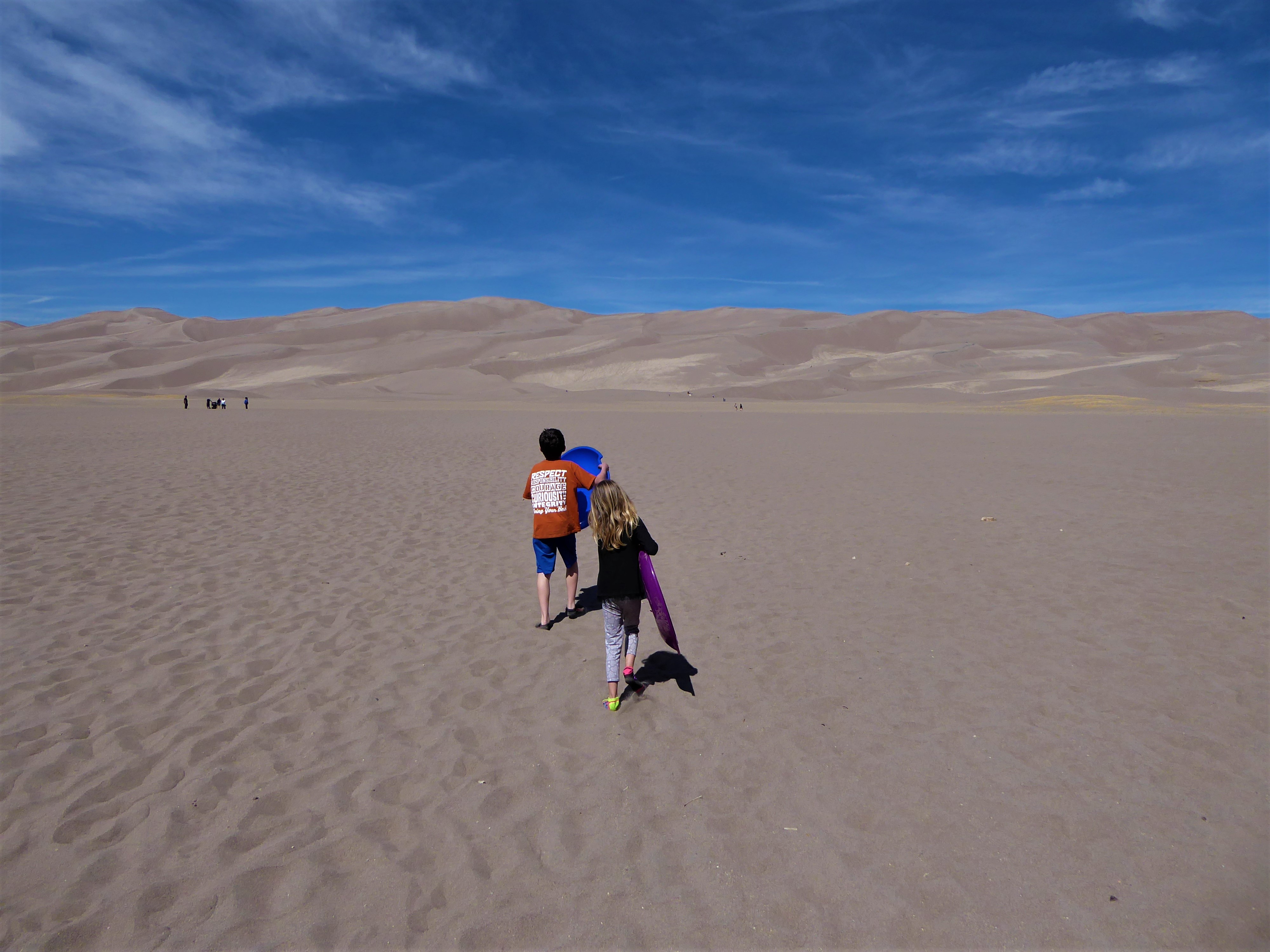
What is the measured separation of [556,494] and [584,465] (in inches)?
15.5

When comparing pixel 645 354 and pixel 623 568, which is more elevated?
pixel 645 354

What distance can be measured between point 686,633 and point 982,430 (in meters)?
25.8

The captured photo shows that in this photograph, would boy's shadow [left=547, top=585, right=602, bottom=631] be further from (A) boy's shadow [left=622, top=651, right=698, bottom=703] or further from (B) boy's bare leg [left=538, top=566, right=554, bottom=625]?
(A) boy's shadow [left=622, top=651, right=698, bottom=703]

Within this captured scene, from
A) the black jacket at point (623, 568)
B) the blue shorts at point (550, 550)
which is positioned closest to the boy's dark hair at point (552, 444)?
the blue shorts at point (550, 550)

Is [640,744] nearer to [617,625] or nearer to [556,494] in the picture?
[617,625]

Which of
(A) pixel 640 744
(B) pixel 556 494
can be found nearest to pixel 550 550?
(B) pixel 556 494

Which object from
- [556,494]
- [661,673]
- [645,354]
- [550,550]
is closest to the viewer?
[661,673]

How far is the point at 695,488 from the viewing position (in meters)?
13.8

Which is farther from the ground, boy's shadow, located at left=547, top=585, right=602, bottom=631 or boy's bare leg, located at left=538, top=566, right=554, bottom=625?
boy's bare leg, located at left=538, top=566, right=554, bottom=625

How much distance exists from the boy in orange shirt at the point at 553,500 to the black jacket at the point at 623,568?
1.14 meters

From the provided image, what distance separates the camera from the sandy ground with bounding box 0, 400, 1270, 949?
301 cm

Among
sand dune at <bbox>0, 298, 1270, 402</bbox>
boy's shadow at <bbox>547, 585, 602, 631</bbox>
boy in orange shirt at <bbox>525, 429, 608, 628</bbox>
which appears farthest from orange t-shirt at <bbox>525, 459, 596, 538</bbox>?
sand dune at <bbox>0, 298, 1270, 402</bbox>

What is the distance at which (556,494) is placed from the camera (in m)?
5.71

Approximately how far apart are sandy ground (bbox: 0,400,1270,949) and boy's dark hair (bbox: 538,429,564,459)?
1609 mm
